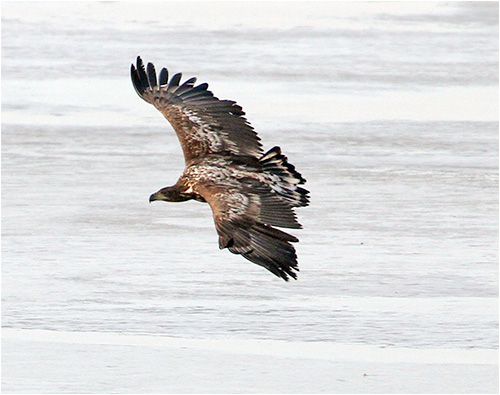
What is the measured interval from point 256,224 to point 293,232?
7.61ft

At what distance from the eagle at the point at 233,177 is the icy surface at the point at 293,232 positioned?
0.59 m

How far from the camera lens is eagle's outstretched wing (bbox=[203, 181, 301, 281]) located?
20.1 ft

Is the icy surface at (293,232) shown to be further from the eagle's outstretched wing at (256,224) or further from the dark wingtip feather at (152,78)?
the dark wingtip feather at (152,78)

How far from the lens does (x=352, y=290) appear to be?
7.54 metres

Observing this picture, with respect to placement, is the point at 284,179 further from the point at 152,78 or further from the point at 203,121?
the point at 152,78

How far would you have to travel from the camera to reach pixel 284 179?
678 centimetres

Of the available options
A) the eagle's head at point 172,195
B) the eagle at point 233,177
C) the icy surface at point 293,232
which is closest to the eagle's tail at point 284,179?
the eagle at point 233,177

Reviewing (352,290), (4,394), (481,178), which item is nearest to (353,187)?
(481,178)

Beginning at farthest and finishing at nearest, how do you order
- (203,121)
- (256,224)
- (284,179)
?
(203,121) < (284,179) < (256,224)

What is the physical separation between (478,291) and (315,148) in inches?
149

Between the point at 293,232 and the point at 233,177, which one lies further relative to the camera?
the point at 293,232

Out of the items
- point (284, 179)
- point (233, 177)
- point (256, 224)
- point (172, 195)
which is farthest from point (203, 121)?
point (256, 224)

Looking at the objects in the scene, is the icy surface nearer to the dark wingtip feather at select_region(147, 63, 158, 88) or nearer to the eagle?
the eagle

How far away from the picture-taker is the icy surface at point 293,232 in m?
6.49
